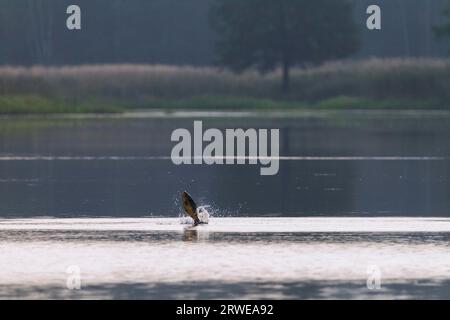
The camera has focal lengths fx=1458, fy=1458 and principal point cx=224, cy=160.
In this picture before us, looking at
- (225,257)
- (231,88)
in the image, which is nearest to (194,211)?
(225,257)

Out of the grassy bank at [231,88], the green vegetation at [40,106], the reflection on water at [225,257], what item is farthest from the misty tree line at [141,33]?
the reflection on water at [225,257]

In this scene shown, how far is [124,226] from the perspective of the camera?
66.6 ft

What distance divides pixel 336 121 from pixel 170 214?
35.5 meters

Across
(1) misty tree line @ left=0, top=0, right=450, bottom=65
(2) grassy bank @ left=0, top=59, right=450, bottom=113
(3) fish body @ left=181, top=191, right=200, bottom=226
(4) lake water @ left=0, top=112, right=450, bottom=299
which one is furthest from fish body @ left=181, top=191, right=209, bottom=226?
(1) misty tree line @ left=0, top=0, right=450, bottom=65

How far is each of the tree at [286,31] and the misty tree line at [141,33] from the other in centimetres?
1967

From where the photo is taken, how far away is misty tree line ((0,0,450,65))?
114 metres

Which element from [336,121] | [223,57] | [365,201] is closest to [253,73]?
[223,57]

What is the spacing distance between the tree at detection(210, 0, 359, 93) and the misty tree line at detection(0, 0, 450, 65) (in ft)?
64.5

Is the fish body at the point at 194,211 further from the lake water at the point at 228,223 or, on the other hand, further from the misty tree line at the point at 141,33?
the misty tree line at the point at 141,33

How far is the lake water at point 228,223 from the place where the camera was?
1503 cm

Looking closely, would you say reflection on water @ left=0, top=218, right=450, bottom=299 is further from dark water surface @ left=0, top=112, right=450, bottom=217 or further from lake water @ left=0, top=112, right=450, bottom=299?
dark water surface @ left=0, top=112, right=450, bottom=217

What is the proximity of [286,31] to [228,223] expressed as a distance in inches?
2843

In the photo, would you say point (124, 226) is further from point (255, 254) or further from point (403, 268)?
point (403, 268)

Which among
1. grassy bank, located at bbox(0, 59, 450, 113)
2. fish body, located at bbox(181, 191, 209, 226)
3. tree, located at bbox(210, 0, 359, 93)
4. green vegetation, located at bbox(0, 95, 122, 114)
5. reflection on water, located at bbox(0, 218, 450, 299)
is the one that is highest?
Answer: tree, located at bbox(210, 0, 359, 93)
